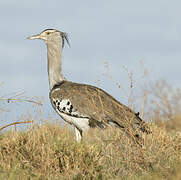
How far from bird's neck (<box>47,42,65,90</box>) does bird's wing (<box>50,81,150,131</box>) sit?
34 centimetres

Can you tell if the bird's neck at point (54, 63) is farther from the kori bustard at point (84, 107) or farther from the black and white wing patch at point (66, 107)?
the black and white wing patch at point (66, 107)


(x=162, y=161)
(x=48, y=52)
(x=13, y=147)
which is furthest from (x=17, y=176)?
(x=48, y=52)

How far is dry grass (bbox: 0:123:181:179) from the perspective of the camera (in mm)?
4438

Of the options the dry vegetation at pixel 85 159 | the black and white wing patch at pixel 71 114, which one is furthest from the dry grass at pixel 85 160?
the black and white wing patch at pixel 71 114

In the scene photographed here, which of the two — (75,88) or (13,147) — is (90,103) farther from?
(13,147)

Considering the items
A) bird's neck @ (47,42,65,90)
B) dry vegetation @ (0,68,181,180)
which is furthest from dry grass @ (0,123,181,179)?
bird's neck @ (47,42,65,90)

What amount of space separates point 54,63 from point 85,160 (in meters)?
3.11

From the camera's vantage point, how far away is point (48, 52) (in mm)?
7508

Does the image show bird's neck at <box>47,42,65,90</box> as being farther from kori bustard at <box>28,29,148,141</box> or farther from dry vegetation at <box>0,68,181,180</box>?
dry vegetation at <box>0,68,181,180</box>

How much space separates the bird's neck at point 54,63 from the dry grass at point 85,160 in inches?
75.0

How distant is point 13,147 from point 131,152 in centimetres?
173

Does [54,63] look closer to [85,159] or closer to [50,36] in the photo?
[50,36]

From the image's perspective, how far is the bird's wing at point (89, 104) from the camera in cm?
606

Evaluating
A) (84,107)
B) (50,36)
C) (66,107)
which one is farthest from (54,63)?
(84,107)
